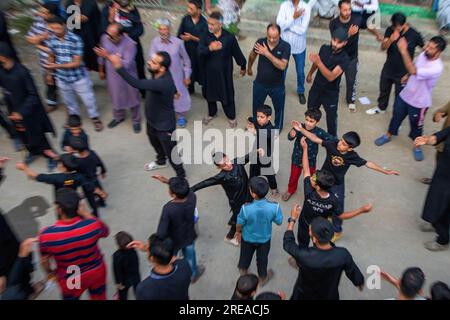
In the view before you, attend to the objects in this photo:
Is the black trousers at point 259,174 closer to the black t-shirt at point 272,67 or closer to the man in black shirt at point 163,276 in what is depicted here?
the black t-shirt at point 272,67

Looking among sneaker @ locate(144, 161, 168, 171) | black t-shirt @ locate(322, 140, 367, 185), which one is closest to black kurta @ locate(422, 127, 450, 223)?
black t-shirt @ locate(322, 140, 367, 185)

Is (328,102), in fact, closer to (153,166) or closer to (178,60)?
(178,60)

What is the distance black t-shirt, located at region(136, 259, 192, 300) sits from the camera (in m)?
2.87

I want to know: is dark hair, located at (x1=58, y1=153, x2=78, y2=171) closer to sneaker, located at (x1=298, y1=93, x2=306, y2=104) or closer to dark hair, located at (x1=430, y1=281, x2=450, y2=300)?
dark hair, located at (x1=430, y1=281, x2=450, y2=300)

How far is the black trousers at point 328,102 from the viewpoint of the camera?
539 cm

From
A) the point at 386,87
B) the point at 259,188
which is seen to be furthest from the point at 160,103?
the point at 386,87

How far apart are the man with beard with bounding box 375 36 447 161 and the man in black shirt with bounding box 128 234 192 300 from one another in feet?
11.4

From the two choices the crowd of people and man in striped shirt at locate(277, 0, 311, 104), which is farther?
man in striped shirt at locate(277, 0, 311, 104)

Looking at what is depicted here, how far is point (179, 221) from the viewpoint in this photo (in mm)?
3576

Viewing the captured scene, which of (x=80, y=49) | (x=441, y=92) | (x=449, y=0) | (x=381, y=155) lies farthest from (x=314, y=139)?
(x=449, y=0)

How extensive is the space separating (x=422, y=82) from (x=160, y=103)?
124 inches

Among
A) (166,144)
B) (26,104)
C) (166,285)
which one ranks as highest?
(26,104)

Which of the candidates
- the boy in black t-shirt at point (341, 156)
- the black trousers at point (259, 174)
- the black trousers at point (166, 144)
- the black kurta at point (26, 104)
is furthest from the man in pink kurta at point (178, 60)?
the boy in black t-shirt at point (341, 156)

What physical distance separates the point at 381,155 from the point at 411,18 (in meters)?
3.73
